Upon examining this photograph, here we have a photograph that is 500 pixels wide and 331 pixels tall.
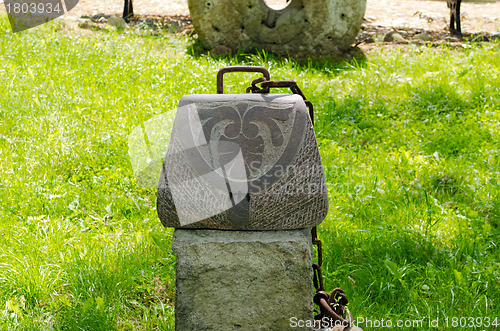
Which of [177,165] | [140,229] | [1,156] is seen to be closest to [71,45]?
[1,156]

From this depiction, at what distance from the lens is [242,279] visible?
6.04ft

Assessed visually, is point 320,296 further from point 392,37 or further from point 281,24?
point 392,37

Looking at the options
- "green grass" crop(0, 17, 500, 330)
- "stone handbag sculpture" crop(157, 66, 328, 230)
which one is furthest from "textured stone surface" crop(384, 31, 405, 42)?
"stone handbag sculpture" crop(157, 66, 328, 230)

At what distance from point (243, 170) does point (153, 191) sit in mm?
1815

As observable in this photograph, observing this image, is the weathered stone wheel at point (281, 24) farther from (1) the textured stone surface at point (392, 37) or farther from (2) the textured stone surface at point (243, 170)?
(2) the textured stone surface at point (243, 170)

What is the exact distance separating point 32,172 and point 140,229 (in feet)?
3.22

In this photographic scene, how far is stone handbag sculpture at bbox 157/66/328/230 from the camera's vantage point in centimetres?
175

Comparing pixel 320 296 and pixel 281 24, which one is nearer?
pixel 320 296

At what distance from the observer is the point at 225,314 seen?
187 cm

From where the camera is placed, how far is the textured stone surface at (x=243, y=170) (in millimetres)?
1747

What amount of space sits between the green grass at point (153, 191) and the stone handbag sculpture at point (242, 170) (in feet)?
2.65

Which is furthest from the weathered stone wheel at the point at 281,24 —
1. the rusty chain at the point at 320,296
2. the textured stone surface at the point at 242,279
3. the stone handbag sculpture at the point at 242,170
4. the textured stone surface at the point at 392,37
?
the textured stone surface at the point at 242,279

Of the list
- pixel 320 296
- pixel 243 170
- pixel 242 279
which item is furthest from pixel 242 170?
pixel 320 296

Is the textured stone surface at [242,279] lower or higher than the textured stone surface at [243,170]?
lower
